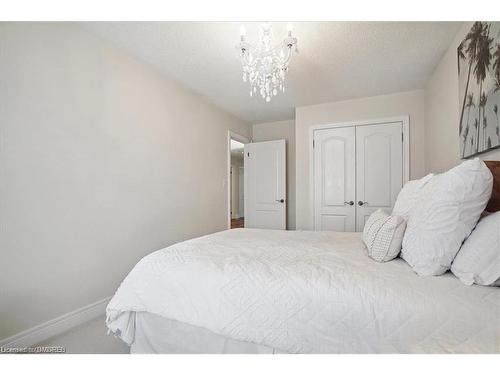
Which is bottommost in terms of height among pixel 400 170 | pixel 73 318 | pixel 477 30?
pixel 73 318

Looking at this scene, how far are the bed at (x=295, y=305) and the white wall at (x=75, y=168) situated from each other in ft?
2.43

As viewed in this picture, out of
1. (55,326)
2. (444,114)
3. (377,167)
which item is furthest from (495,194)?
(55,326)

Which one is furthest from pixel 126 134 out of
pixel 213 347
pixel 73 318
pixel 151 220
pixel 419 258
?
pixel 419 258

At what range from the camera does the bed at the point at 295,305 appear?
804 mm

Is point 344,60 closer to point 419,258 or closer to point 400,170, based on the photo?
point 400,170

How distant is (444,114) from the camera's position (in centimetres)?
221

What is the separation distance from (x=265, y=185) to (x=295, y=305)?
10.6 feet

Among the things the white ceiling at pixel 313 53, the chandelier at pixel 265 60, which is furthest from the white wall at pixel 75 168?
the chandelier at pixel 265 60

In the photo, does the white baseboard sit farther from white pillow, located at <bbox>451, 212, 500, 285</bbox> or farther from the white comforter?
white pillow, located at <bbox>451, 212, 500, 285</bbox>

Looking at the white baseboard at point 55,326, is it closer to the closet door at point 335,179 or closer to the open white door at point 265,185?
the open white door at point 265,185

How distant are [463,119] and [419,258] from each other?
4.53 feet

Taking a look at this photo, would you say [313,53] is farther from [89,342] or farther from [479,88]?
[89,342]
